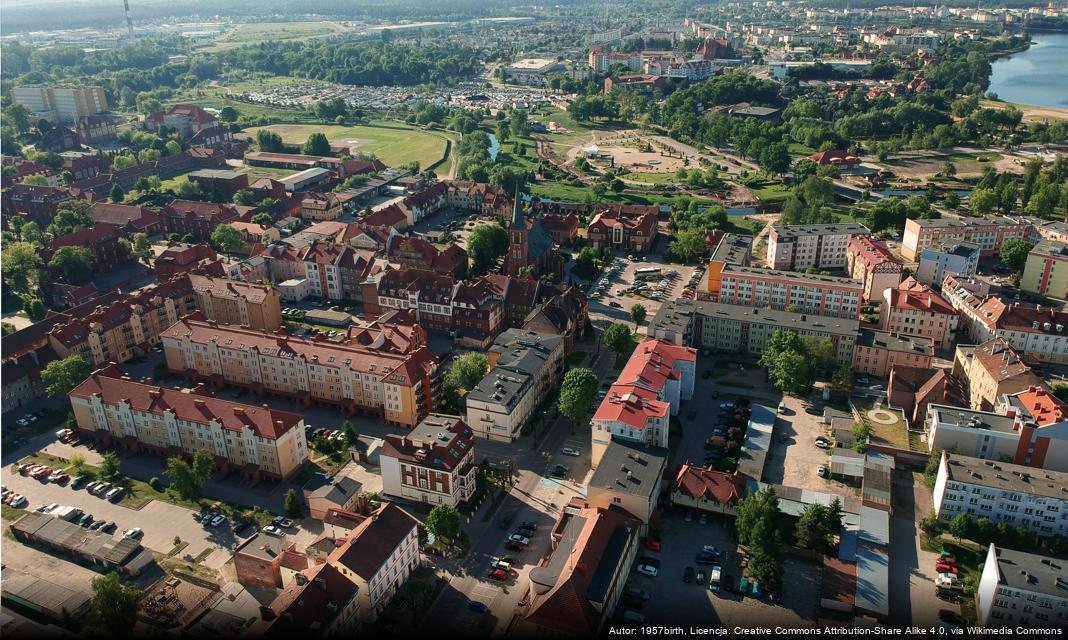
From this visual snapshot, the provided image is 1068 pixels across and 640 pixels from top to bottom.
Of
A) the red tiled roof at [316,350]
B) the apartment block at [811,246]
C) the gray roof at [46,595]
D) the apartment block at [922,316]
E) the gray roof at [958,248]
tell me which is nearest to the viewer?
the gray roof at [46,595]

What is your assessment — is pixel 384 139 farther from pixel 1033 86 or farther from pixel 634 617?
pixel 1033 86

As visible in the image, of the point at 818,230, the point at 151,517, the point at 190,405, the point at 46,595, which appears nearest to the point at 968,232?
the point at 818,230

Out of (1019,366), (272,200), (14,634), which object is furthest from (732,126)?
(14,634)

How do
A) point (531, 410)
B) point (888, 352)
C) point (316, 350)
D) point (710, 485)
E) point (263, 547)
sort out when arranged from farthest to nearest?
point (888, 352) < point (316, 350) < point (531, 410) < point (710, 485) < point (263, 547)

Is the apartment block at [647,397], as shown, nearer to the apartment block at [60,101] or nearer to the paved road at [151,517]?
the paved road at [151,517]

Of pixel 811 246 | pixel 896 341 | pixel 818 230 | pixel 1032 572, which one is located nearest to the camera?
pixel 1032 572

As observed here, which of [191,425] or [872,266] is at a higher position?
[872,266]

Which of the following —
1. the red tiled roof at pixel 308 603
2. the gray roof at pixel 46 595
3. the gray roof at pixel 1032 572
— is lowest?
the gray roof at pixel 46 595

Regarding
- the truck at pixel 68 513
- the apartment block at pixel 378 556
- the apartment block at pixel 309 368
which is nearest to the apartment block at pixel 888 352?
the apartment block at pixel 309 368

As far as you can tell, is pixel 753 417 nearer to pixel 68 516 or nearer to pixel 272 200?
pixel 68 516
